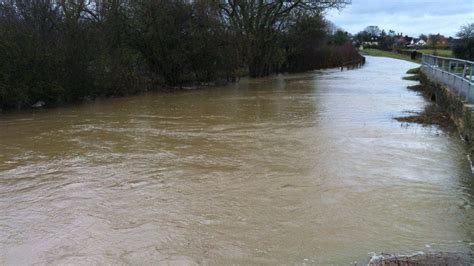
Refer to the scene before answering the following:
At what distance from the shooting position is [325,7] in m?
33.8

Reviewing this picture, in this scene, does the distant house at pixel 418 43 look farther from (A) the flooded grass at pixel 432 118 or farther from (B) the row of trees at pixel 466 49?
(A) the flooded grass at pixel 432 118

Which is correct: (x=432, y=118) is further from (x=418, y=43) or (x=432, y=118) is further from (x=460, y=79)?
(x=418, y=43)

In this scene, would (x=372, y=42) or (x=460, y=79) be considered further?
(x=372, y=42)

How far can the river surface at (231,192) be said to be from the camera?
4699mm

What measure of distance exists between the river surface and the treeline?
3.62 meters

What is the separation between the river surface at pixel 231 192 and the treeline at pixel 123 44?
3.62 metres

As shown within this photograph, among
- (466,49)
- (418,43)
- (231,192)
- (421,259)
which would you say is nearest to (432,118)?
(231,192)

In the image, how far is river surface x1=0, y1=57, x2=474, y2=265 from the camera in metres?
4.70

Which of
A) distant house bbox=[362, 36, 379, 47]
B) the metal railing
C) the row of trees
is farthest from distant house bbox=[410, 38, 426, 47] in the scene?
the metal railing

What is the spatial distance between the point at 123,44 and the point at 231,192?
16.4 meters

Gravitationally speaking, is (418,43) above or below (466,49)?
above

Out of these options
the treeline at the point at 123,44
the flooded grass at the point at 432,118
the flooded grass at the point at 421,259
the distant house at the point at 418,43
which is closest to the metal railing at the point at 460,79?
the flooded grass at the point at 432,118

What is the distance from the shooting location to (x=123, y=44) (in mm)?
21203

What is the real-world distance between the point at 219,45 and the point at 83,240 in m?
20.2
